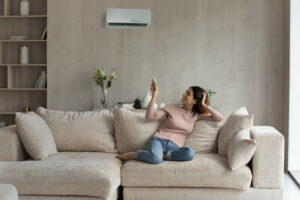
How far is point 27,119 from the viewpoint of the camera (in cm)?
373

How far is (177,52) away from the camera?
18.3ft

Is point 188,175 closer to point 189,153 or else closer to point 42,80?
point 189,153

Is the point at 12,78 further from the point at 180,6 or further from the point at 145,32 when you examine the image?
the point at 180,6

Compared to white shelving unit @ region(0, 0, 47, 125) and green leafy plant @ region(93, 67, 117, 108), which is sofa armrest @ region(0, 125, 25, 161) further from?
white shelving unit @ region(0, 0, 47, 125)

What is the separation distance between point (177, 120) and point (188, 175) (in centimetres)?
71

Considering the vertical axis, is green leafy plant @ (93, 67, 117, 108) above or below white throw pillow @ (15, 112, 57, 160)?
above

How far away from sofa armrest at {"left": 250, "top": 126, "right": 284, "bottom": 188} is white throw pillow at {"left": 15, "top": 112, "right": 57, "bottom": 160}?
1.74 m

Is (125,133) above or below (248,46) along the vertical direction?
below

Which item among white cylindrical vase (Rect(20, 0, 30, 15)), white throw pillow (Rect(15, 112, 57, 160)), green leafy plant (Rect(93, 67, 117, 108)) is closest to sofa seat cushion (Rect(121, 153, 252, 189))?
white throw pillow (Rect(15, 112, 57, 160))

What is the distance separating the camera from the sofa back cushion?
13.2 feet

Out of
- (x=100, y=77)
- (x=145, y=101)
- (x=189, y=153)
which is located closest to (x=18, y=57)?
(x=100, y=77)

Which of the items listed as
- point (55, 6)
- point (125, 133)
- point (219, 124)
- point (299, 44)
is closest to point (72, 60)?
point (55, 6)

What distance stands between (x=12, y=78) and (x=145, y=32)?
1939mm

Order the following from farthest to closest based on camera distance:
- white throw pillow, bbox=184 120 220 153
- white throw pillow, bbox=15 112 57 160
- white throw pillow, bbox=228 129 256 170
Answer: white throw pillow, bbox=184 120 220 153, white throw pillow, bbox=15 112 57 160, white throw pillow, bbox=228 129 256 170
